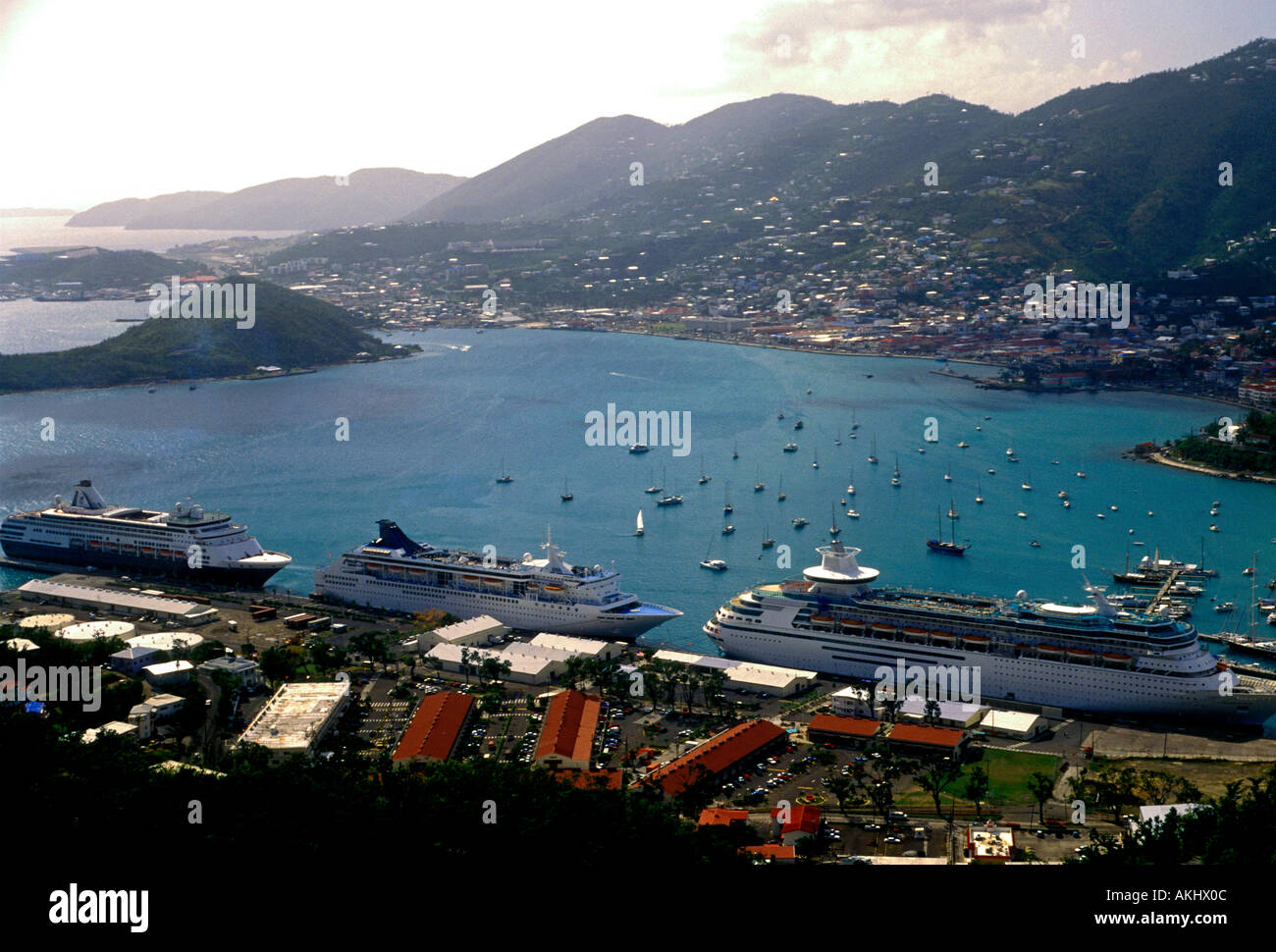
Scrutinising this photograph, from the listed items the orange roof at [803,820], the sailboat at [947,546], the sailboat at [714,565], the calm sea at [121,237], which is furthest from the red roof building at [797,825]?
the calm sea at [121,237]

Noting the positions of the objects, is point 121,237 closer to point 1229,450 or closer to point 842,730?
point 1229,450

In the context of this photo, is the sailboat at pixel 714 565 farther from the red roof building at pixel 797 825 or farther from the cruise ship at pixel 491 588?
the red roof building at pixel 797 825

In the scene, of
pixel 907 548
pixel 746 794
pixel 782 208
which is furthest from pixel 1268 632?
pixel 782 208

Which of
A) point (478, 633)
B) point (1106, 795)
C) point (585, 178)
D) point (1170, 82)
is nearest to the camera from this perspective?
point (1106, 795)

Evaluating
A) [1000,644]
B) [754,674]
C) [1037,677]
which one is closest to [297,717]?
[754,674]

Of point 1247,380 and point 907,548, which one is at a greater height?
point 1247,380

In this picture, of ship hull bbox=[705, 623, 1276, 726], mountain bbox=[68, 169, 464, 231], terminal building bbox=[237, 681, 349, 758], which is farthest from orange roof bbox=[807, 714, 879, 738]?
mountain bbox=[68, 169, 464, 231]
